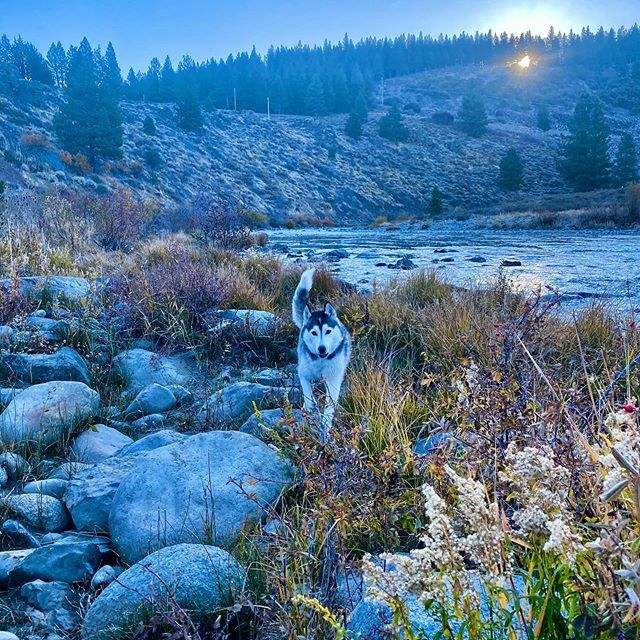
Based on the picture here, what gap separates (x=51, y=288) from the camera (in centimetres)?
721

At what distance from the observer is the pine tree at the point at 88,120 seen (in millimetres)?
45000

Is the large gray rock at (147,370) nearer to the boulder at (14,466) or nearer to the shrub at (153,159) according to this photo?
the boulder at (14,466)

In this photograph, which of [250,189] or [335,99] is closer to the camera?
[250,189]

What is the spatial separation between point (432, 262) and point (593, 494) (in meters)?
11.9

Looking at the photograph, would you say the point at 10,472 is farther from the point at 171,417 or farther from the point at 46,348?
the point at 46,348

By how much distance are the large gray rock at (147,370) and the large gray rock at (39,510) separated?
210 cm

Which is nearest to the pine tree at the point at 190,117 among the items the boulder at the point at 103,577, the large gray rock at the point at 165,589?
the boulder at the point at 103,577

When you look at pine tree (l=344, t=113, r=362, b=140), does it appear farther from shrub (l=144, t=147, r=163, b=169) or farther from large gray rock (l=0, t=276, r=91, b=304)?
large gray rock (l=0, t=276, r=91, b=304)

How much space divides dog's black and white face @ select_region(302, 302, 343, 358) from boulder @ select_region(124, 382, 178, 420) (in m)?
1.33

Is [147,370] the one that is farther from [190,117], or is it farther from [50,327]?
[190,117]

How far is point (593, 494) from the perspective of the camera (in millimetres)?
1582

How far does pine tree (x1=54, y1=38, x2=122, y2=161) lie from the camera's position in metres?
45.0

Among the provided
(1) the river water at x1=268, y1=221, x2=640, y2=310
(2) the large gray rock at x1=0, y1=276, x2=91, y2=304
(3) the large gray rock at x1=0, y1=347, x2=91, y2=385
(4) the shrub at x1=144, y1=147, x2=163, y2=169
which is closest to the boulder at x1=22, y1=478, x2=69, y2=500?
(3) the large gray rock at x1=0, y1=347, x2=91, y2=385

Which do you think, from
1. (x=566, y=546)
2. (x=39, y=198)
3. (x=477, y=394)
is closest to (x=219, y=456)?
(x=477, y=394)
